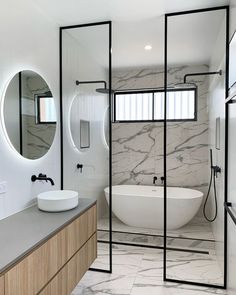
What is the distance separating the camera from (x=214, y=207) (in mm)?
3240

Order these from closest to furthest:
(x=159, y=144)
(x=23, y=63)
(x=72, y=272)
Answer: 1. (x=72, y=272)
2. (x=23, y=63)
3. (x=159, y=144)

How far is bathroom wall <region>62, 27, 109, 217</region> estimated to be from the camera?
3.12m

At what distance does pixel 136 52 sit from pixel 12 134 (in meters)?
2.18

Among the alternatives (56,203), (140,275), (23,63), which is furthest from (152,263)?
(23,63)

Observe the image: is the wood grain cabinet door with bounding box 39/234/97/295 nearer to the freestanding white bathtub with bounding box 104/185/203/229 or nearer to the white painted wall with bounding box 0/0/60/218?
the white painted wall with bounding box 0/0/60/218

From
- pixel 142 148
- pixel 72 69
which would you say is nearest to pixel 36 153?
pixel 72 69

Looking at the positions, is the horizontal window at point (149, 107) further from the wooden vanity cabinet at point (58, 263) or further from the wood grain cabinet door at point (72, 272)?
the wood grain cabinet door at point (72, 272)

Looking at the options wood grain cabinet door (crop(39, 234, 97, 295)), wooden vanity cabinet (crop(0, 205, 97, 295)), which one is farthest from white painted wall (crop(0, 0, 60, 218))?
wood grain cabinet door (crop(39, 234, 97, 295))

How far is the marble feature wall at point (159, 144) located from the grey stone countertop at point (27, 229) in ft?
6.15

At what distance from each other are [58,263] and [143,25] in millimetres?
2566

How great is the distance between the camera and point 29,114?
246 cm

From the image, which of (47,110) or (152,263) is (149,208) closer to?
(152,263)

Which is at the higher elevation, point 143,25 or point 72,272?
point 143,25

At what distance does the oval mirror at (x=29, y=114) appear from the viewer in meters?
2.20
